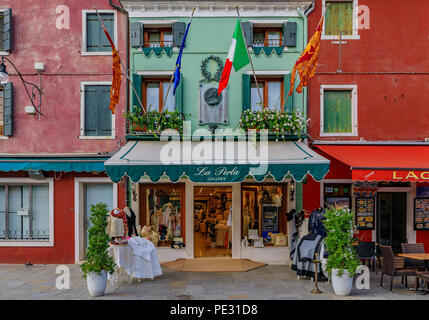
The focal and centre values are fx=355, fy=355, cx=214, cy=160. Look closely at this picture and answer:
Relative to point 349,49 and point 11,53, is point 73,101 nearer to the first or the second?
point 11,53

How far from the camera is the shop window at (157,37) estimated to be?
11.9 metres

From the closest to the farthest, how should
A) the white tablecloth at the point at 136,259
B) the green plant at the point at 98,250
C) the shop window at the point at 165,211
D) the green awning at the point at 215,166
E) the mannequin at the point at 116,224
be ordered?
the green plant at the point at 98,250
the green awning at the point at 215,166
the white tablecloth at the point at 136,259
the mannequin at the point at 116,224
the shop window at the point at 165,211

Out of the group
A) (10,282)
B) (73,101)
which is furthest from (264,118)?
(10,282)

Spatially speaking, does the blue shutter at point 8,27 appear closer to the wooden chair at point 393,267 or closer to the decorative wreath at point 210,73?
the decorative wreath at point 210,73

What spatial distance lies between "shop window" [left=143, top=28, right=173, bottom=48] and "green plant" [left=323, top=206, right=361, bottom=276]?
25.0 feet

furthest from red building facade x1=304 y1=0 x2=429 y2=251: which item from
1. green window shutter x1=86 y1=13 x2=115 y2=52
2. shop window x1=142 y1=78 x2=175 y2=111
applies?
green window shutter x1=86 y1=13 x2=115 y2=52

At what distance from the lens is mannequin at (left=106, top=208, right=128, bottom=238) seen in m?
9.86

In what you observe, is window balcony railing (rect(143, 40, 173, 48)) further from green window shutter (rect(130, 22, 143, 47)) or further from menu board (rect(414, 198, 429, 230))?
menu board (rect(414, 198, 429, 230))

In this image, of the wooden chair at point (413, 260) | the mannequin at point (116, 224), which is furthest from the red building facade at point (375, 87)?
the mannequin at point (116, 224)

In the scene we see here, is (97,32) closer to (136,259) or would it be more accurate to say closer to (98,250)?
(98,250)

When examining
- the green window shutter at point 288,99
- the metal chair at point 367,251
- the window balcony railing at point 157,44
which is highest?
the window balcony railing at point 157,44

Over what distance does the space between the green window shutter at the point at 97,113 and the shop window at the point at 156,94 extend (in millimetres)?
1246

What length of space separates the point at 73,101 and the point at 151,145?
3.28 metres

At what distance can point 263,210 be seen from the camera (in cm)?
1205
